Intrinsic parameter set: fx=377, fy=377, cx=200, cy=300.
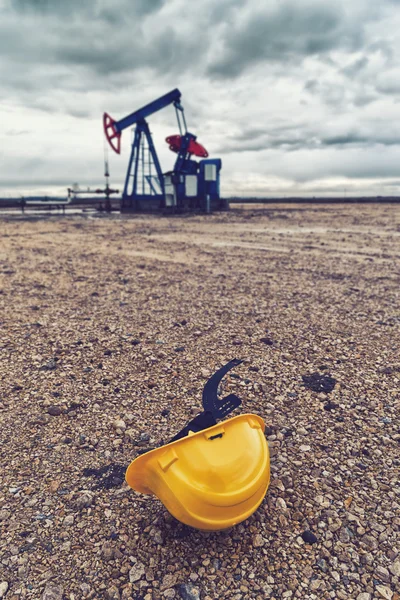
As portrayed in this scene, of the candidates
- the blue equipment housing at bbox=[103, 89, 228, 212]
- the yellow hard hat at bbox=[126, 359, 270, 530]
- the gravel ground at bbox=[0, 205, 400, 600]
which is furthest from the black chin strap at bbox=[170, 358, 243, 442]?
the blue equipment housing at bbox=[103, 89, 228, 212]

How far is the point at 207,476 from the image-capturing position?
68.2 inches

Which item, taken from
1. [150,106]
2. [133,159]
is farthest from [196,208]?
[150,106]

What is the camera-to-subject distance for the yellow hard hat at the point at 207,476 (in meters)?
1.72

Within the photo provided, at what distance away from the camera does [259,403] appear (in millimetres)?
3088

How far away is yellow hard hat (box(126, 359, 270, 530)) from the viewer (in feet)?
5.64

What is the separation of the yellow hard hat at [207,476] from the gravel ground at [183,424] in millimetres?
255

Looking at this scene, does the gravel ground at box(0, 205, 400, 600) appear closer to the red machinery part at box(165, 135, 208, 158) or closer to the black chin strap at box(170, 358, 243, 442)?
the black chin strap at box(170, 358, 243, 442)

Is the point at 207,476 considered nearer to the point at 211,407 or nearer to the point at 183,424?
the point at 211,407

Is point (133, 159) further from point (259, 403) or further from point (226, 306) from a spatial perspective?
point (259, 403)

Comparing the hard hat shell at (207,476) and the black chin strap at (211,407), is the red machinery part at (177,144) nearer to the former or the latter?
→ the black chin strap at (211,407)

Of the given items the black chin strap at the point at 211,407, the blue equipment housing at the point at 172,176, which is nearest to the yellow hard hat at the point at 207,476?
the black chin strap at the point at 211,407

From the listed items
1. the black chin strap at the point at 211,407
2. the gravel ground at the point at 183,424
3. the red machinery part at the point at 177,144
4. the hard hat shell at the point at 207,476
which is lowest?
the gravel ground at the point at 183,424

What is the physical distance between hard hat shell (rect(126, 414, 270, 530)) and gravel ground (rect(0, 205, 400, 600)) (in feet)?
0.83

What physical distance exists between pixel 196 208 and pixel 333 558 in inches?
1219
